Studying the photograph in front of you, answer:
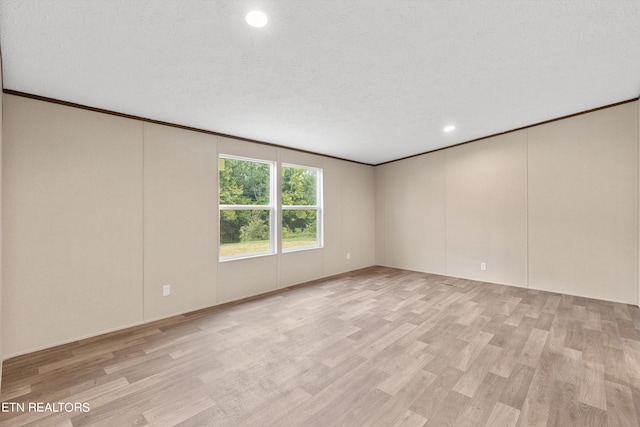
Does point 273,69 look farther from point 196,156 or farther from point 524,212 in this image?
point 524,212

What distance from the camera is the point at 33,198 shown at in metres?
2.57

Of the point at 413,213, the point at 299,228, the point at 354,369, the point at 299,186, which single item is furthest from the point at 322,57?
the point at 413,213

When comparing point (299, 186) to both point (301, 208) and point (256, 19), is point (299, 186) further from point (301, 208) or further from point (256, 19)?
point (256, 19)

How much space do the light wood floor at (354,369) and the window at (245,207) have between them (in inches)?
39.4

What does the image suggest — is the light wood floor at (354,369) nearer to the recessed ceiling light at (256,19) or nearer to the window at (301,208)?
the window at (301,208)

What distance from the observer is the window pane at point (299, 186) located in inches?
189

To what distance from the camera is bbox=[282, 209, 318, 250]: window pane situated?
Result: 15.6 ft

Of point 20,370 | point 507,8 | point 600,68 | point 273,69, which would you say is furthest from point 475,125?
point 20,370

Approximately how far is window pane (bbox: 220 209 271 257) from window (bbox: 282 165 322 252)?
0.38 metres

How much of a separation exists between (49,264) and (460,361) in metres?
3.82

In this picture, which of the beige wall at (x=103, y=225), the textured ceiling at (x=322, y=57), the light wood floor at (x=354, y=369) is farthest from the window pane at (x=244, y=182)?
the light wood floor at (x=354, y=369)

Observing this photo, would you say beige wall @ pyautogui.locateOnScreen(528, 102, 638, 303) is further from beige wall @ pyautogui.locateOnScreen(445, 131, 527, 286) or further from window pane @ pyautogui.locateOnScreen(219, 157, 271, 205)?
window pane @ pyautogui.locateOnScreen(219, 157, 271, 205)

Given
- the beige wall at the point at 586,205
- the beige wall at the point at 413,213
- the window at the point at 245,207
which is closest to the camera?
the beige wall at the point at 586,205

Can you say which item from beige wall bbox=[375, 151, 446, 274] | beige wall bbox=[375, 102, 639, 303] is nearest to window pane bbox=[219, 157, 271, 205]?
beige wall bbox=[375, 151, 446, 274]
